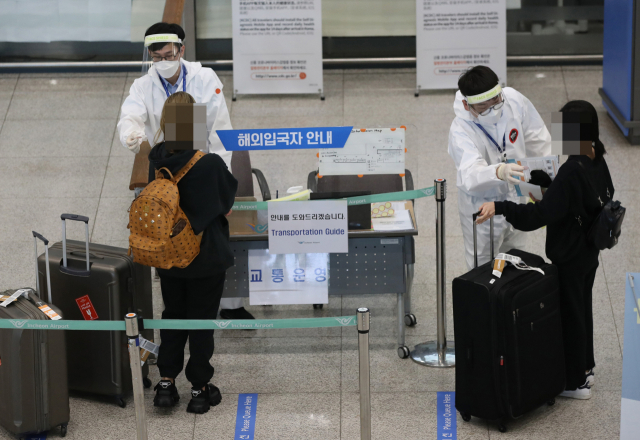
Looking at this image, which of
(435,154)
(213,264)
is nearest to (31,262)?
(213,264)

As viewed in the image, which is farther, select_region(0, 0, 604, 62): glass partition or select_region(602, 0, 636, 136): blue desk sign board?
select_region(0, 0, 604, 62): glass partition

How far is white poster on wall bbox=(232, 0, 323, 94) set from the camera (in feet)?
25.6

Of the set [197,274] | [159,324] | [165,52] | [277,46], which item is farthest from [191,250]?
[277,46]

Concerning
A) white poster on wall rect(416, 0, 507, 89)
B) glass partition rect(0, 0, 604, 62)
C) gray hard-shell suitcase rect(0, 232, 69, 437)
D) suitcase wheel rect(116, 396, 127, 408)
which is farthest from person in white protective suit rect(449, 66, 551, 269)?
glass partition rect(0, 0, 604, 62)

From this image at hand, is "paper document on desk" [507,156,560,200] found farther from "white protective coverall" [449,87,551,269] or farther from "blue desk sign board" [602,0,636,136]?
"blue desk sign board" [602,0,636,136]

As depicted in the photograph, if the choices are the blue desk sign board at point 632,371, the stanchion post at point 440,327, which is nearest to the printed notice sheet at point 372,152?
the stanchion post at point 440,327

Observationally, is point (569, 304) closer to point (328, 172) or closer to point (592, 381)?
point (592, 381)

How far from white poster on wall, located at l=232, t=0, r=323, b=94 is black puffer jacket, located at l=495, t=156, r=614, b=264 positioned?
167 inches

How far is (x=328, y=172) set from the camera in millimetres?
4852

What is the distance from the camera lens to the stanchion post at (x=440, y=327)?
172 inches

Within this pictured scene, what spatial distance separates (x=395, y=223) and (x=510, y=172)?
2.58 ft

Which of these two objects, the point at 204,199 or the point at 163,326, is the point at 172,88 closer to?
the point at 204,199

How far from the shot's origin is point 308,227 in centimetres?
438

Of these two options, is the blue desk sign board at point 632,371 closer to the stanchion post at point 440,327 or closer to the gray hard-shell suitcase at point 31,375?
the stanchion post at point 440,327
